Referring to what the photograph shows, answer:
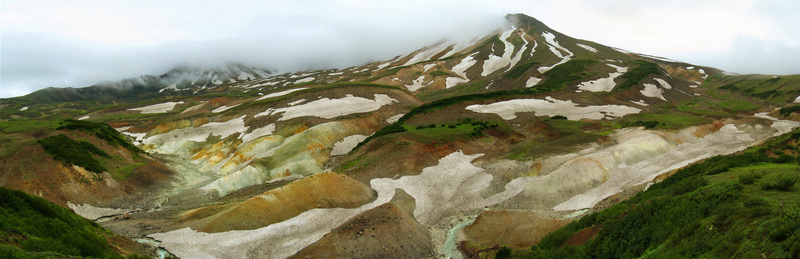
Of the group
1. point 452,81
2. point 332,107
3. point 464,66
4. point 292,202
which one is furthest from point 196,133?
point 464,66

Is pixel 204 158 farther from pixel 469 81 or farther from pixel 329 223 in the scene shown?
pixel 469 81

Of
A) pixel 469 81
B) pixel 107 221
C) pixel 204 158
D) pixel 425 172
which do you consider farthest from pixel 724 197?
pixel 469 81

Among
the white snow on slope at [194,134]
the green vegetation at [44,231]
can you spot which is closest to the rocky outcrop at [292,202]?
the green vegetation at [44,231]

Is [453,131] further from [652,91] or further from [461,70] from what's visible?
[461,70]

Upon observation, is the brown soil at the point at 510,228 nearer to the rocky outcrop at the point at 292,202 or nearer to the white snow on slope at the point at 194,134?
the rocky outcrop at the point at 292,202

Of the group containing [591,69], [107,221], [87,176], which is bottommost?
[107,221]

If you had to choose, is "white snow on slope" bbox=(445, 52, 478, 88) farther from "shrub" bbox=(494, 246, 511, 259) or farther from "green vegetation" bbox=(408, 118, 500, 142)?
"shrub" bbox=(494, 246, 511, 259)

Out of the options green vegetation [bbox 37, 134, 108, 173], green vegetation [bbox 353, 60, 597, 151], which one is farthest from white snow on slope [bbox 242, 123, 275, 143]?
green vegetation [bbox 37, 134, 108, 173]
